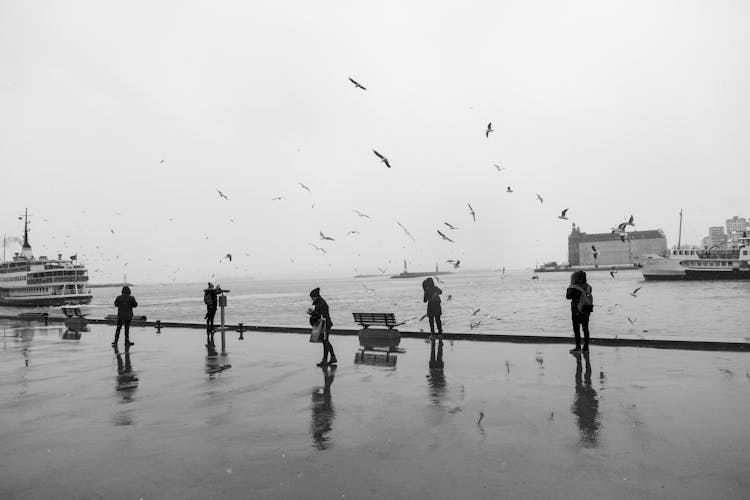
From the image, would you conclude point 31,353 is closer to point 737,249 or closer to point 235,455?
point 235,455

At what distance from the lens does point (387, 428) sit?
6379 mm

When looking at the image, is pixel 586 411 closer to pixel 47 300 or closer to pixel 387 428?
pixel 387 428

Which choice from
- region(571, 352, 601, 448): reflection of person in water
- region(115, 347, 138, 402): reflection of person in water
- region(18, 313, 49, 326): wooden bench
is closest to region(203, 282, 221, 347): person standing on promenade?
region(115, 347, 138, 402): reflection of person in water

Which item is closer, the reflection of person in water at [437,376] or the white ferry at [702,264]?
the reflection of person in water at [437,376]

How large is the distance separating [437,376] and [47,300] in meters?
81.2

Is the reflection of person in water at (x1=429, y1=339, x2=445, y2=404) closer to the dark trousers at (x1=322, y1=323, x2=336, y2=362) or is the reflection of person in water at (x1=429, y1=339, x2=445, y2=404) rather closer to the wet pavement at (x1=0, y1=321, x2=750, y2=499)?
the wet pavement at (x1=0, y1=321, x2=750, y2=499)

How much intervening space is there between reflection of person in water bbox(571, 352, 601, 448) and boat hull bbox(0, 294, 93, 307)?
8204 cm

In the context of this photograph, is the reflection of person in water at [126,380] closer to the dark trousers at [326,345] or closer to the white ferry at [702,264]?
the dark trousers at [326,345]

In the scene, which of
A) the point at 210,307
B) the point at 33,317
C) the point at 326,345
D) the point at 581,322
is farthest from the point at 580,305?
the point at 33,317

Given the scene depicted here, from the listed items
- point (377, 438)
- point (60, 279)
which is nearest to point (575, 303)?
point (377, 438)

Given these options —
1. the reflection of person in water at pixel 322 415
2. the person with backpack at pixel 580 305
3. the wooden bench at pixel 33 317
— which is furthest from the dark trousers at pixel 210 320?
the wooden bench at pixel 33 317

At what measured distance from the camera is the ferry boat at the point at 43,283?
74.1 meters

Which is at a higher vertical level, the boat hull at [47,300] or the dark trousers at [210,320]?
the dark trousers at [210,320]

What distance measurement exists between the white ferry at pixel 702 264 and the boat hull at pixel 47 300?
107277 millimetres
